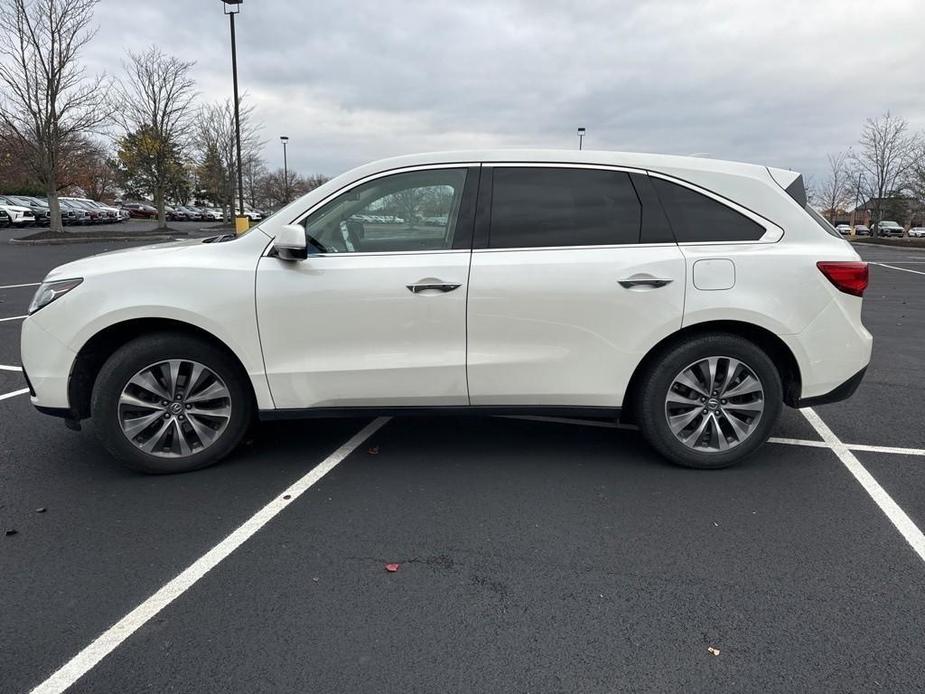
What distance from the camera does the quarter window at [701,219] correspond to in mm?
3631

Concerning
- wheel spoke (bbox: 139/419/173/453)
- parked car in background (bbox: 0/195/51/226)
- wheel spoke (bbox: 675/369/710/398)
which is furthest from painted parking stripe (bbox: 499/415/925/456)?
parked car in background (bbox: 0/195/51/226)

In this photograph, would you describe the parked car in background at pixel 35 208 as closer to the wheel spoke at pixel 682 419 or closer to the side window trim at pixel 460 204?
the side window trim at pixel 460 204

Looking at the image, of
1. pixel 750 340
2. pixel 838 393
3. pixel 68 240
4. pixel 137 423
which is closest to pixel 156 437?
pixel 137 423

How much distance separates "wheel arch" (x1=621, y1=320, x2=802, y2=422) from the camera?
3654mm

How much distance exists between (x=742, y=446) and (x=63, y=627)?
347 cm

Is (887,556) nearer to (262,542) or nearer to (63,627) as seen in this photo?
(262,542)

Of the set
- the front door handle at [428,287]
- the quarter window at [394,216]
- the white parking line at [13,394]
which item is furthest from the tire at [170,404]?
the white parking line at [13,394]

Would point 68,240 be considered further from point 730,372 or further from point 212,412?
point 730,372

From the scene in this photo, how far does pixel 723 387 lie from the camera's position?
→ 3.69 metres

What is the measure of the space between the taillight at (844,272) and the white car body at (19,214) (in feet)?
122

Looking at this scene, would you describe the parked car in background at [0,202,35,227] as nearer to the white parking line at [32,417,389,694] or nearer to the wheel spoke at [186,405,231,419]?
the wheel spoke at [186,405,231,419]

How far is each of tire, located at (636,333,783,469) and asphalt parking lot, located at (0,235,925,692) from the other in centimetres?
19

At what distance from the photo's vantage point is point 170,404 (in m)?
3.63

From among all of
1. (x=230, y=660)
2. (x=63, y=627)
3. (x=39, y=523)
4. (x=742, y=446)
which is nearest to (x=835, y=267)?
(x=742, y=446)
